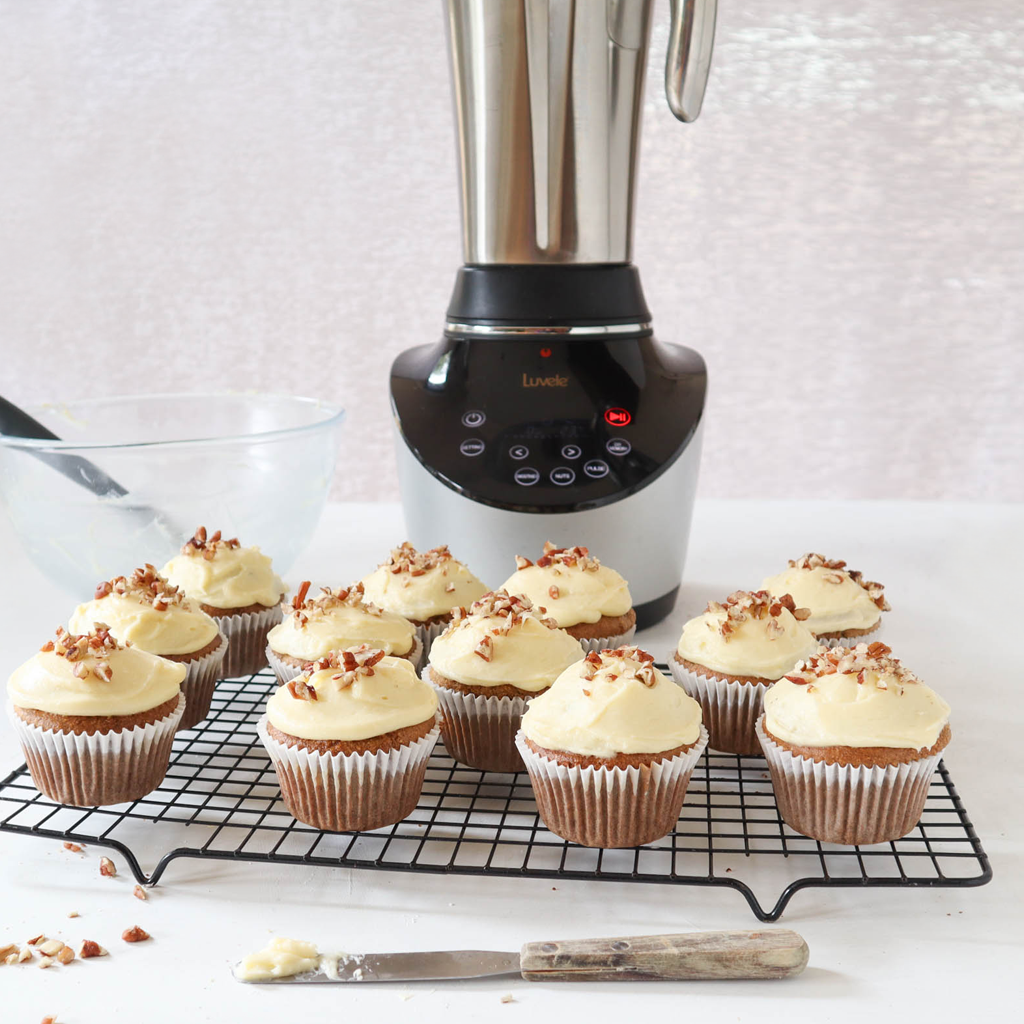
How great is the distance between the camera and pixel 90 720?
3.91 feet

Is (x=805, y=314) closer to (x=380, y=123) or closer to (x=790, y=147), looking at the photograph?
(x=790, y=147)

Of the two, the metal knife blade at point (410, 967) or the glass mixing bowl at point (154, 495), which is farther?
the glass mixing bowl at point (154, 495)

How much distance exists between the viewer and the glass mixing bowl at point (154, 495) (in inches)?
66.5

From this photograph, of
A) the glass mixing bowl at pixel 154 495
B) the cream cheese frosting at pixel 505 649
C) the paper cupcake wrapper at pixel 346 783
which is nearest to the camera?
the paper cupcake wrapper at pixel 346 783

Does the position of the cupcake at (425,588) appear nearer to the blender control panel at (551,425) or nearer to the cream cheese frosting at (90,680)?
the blender control panel at (551,425)

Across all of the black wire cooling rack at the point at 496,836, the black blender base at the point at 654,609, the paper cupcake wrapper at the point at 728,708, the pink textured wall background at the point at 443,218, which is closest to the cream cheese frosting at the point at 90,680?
the black wire cooling rack at the point at 496,836

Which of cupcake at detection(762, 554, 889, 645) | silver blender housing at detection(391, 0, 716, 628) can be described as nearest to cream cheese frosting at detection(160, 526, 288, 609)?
silver blender housing at detection(391, 0, 716, 628)

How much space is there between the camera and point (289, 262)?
151 inches

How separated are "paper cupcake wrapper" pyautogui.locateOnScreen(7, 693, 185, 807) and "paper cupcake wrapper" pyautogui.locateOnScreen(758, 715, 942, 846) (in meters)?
0.71

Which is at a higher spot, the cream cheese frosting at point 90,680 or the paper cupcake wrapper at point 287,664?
the cream cheese frosting at point 90,680

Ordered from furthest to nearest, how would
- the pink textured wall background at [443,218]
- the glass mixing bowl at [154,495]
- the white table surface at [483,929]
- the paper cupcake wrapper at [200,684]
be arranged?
the pink textured wall background at [443,218], the glass mixing bowl at [154,495], the paper cupcake wrapper at [200,684], the white table surface at [483,929]

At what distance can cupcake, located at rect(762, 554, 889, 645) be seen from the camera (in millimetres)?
1528

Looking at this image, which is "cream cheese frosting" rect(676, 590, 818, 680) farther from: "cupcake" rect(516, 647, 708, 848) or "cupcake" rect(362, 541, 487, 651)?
"cupcake" rect(362, 541, 487, 651)

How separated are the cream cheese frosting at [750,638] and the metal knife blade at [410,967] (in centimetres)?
54
